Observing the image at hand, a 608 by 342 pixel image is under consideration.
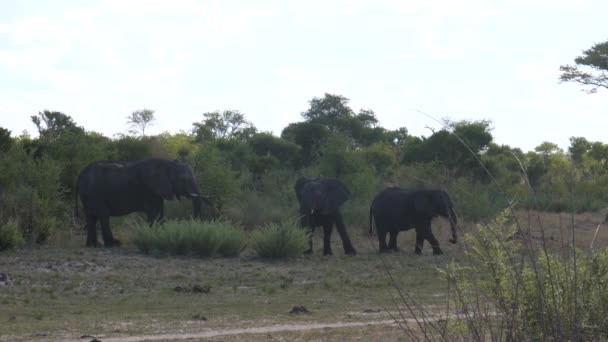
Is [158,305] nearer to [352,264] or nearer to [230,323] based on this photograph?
[230,323]

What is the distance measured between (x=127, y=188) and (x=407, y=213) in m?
6.37

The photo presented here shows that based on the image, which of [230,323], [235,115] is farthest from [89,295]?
[235,115]

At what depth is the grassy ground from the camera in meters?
12.7

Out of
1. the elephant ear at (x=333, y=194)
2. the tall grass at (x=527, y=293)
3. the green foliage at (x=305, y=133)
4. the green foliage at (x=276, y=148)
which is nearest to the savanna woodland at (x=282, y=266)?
the tall grass at (x=527, y=293)

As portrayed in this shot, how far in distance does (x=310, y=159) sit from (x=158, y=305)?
40723mm

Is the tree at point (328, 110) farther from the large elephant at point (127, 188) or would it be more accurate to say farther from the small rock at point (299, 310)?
the small rock at point (299, 310)

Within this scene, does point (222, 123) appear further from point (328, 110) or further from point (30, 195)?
point (30, 195)

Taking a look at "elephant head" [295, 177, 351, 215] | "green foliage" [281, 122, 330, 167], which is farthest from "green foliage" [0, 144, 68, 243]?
"green foliage" [281, 122, 330, 167]

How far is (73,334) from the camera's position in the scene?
1218 centimetres

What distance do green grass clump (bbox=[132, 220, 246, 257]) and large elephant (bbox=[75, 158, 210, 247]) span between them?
5.73ft

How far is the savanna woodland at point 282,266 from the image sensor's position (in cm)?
823

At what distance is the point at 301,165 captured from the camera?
54.6 m

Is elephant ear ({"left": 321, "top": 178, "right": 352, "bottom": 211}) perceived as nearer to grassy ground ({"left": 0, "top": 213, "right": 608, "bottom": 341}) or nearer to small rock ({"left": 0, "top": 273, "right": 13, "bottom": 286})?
grassy ground ({"left": 0, "top": 213, "right": 608, "bottom": 341})

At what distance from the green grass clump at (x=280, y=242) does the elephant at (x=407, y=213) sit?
2.25 m
